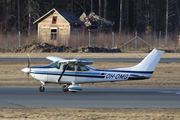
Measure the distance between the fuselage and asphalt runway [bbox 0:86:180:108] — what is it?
26.7 inches

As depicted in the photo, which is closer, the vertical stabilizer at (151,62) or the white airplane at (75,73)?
the white airplane at (75,73)

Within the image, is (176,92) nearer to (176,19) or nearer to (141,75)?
(141,75)

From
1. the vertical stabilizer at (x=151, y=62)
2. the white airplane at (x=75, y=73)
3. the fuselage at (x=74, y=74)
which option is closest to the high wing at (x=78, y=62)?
the white airplane at (x=75, y=73)

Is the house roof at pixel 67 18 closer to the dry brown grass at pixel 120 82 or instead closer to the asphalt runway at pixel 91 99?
the dry brown grass at pixel 120 82

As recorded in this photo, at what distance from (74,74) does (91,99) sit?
1.96 metres

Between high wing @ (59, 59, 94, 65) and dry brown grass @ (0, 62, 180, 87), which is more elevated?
high wing @ (59, 59, 94, 65)

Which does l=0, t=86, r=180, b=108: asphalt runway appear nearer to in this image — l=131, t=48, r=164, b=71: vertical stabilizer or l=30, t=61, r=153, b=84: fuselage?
l=30, t=61, r=153, b=84: fuselage

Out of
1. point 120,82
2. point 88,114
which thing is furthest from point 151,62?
point 88,114

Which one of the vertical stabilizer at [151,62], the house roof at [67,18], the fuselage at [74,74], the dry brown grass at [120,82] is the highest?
the house roof at [67,18]

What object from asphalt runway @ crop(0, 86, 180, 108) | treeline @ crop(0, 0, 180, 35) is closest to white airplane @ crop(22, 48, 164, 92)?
asphalt runway @ crop(0, 86, 180, 108)

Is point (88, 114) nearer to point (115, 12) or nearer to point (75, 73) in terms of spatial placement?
point (75, 73)

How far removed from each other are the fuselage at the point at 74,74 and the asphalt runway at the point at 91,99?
68 centimetres

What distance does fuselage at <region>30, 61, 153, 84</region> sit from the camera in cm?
1266

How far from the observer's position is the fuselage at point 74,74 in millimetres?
12656
